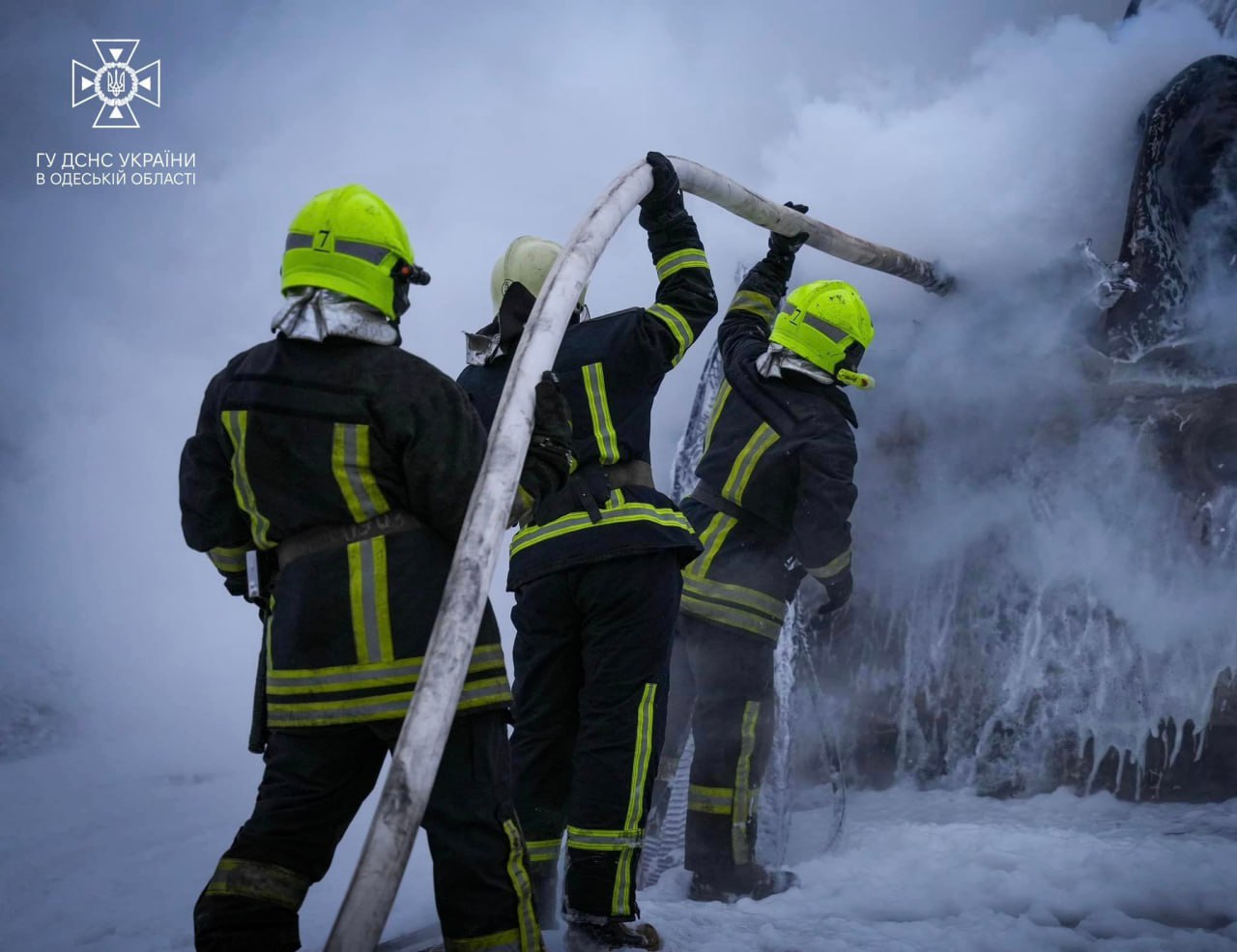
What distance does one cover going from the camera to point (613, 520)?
102 inches

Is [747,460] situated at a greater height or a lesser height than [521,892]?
greater

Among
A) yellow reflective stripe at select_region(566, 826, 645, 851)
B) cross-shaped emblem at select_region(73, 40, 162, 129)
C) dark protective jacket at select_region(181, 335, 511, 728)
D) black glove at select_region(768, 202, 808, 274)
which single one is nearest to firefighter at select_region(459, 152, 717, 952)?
yellow reflective stripe at select_region(566, 826, 645, 851)

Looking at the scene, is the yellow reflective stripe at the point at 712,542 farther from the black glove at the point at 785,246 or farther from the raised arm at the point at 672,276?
the black glove at the point at 785,246

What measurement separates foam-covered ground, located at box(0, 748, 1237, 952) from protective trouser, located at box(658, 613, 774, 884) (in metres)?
0.20

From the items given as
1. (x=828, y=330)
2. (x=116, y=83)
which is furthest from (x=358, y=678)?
(x=116, y=83)

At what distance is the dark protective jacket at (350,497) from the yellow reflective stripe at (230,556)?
0.18m

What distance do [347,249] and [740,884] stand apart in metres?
2.10

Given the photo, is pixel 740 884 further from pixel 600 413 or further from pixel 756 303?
pixel 756 303

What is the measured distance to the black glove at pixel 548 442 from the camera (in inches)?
86.7

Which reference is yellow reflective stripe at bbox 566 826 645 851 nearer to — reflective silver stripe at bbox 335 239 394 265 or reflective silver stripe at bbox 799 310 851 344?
reflective silver stripe at bbox 335 239 394 265

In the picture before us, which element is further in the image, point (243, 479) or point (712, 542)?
point (712, 542)

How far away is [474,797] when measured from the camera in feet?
6.50

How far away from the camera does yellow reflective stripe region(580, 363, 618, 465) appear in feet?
8.64

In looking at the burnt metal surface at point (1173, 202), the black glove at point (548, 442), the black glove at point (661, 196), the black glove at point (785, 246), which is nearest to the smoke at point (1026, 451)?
the burnt metal surface at point (1173, 202)
